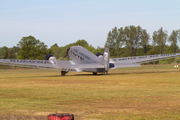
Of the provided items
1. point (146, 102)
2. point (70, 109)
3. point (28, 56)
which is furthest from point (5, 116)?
point (28, 56)

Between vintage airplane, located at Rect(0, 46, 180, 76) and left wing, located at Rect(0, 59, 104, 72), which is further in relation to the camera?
vintage airplane, located at Rect(0, 46, 180, 76)

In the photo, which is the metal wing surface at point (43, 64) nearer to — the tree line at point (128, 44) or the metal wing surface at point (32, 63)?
the metal wing surface at point (32, 63)

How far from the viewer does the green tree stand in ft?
394

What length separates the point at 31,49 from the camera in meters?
122

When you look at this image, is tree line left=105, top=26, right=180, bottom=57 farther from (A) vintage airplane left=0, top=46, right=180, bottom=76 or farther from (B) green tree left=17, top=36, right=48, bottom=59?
(A) vintage airplane left=0, top=46, right=180, bottom=76

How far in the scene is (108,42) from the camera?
136375 millimetres

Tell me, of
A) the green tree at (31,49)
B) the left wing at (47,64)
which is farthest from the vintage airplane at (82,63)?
the green tree at (31,49)

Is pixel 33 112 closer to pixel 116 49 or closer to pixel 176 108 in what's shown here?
pixel 176 108

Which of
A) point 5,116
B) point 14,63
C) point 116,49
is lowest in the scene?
point 5,116

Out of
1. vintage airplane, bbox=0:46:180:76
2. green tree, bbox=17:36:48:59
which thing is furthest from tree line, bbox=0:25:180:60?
vintage airplane, bbox=0:46:180:76

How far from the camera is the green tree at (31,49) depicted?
120125mm

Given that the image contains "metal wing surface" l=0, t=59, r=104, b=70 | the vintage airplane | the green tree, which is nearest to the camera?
"metal wing surface" l=0, t=59, r=104, b=70

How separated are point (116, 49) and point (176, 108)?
119737 millimetres

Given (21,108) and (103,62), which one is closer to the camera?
(21,108)
